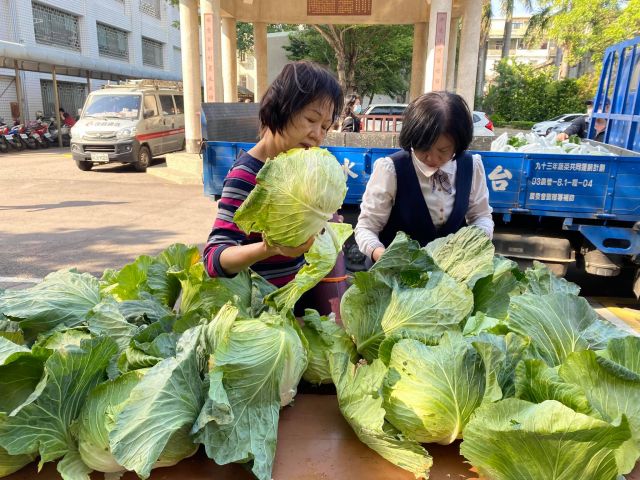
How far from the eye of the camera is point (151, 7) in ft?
101

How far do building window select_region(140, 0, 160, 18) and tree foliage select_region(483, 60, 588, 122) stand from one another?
2155 centimetres

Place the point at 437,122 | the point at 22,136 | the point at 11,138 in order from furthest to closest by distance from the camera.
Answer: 1. the point at 22,136
2. the point at 11,138
3. the point at 437,122

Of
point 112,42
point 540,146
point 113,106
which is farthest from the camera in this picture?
point 112,42

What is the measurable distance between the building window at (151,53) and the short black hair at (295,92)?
108 feet

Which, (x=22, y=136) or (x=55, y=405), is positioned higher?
(x=55, y=405)

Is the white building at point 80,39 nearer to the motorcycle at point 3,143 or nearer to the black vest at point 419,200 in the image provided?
the motorcycle at point 3,143

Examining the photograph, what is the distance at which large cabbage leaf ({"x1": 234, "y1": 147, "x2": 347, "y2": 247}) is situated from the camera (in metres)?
1.32

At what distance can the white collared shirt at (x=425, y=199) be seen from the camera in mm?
2363

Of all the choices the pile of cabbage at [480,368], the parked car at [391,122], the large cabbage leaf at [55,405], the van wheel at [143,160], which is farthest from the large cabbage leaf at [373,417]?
the van wheel at [143,160]

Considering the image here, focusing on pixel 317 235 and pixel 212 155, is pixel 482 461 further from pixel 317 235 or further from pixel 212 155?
pixel 212 155

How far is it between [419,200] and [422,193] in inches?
1.5

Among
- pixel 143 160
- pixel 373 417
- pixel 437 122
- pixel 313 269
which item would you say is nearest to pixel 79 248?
pixel 437 122

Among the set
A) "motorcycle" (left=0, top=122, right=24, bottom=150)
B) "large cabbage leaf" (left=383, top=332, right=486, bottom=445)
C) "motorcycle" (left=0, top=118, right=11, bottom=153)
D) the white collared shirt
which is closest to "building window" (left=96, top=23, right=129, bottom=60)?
"motorcycle" (left=0, top=122, right=24, bottom=150)

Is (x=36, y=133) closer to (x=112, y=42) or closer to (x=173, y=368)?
(x=112, y=42)
